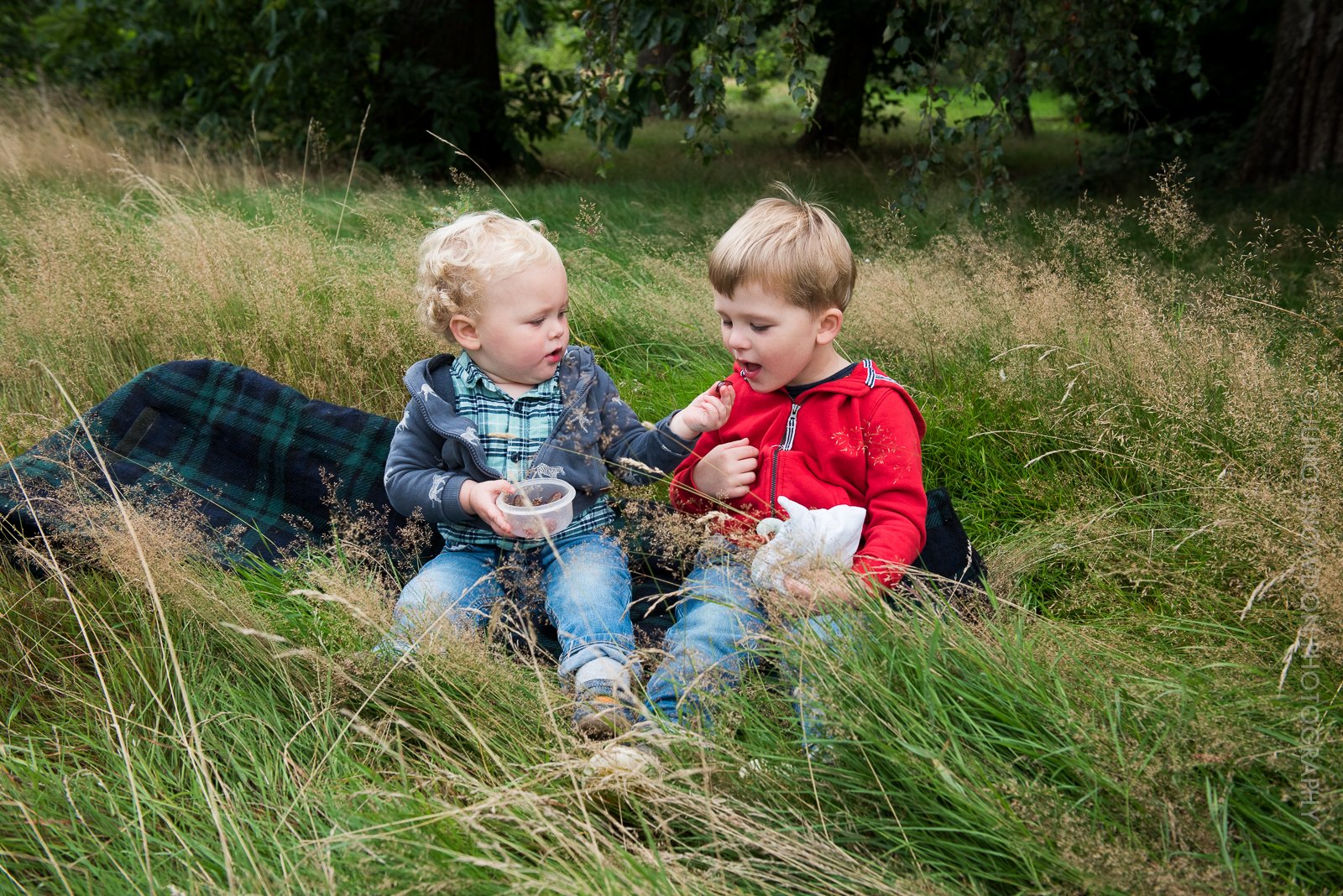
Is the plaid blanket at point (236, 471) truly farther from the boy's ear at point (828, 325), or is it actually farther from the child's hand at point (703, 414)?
the boy's ear at point (828, 325)

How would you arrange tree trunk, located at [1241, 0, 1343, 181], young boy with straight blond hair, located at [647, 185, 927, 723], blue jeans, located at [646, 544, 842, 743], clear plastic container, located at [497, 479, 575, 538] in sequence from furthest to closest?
tree trunk, located at [1241, 0, 1343, 181] < young boy with straight blond hair, located at [647, 185, 927, 723] < clear plastic container, located at [497, 479, 575, 538] < blue jeans, located at [646, 544, 842, 743]

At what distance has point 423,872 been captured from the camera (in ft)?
5.32

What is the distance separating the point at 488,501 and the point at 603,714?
66 centimetres

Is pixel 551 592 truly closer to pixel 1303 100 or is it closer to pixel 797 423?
pixel 797 423

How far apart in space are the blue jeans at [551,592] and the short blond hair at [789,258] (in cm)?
78

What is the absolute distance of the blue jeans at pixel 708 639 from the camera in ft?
6.79

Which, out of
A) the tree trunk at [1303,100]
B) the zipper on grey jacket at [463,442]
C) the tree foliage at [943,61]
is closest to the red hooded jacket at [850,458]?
the zipper on grey jacket at [463,442]

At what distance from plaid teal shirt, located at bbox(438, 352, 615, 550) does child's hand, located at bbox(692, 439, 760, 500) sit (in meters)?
0.42

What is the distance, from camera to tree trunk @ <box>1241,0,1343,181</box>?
6.79 metres

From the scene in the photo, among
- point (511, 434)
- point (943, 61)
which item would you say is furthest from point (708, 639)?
point (943, 61)

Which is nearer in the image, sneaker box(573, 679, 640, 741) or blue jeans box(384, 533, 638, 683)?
sneaker box(573, 679, 640, 741)

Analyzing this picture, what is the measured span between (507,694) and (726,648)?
0.52 meters

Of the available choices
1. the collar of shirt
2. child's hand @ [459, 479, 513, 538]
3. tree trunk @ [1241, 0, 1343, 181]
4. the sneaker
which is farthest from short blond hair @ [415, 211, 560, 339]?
tree trunk @ [1241, 0, 1343, 181]

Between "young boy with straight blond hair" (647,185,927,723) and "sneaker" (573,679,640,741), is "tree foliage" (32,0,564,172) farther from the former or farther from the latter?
"sneaker" (573,679,640,741)
